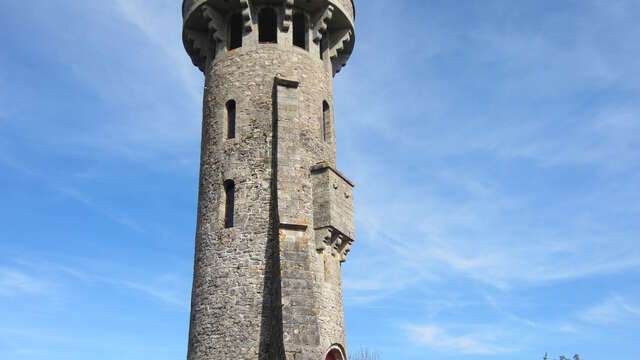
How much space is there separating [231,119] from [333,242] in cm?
512

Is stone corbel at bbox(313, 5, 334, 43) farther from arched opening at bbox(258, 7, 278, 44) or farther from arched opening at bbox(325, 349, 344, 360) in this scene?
arched opening at bbox(325, 349, 344, 360)

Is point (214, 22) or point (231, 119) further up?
point (214, 22)

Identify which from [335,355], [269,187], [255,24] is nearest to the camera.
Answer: [335,355]

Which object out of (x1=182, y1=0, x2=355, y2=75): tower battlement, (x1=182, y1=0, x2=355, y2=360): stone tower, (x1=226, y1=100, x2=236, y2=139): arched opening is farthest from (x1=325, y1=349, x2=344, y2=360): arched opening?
(x1=182, y1=0, x2=355, y2=75): tower battlement

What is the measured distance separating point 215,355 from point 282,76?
8.61m

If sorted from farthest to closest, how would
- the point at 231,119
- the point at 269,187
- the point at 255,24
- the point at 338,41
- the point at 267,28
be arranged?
the point at 338,41 → the point at 267,28 → the point at 255,24 → the point at 231,119 → the point at 269,187

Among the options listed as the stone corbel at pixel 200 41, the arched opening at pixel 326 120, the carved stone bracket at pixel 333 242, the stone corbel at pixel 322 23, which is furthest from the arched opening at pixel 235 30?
the carved stone bracket at pixel 333 242

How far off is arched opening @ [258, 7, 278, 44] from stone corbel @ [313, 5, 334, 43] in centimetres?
131

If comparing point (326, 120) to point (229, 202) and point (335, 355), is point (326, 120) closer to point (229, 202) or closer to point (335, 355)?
point (229, 202)

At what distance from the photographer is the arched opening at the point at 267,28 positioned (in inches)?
878

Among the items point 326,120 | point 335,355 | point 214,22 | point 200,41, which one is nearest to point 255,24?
point 214,22

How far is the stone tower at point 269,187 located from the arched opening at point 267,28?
0.03 m

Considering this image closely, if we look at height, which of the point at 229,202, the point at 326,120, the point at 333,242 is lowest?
the point at 333,242

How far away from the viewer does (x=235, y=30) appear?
2241 cm
